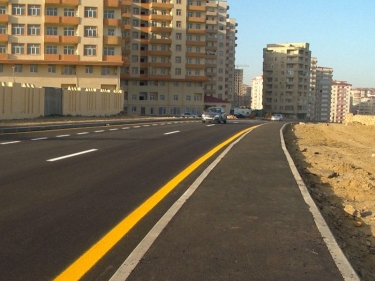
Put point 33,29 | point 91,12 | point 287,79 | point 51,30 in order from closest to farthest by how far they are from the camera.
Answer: point 33,29, point 51,30, point 91,12, point 287,79

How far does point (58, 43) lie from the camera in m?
71.8

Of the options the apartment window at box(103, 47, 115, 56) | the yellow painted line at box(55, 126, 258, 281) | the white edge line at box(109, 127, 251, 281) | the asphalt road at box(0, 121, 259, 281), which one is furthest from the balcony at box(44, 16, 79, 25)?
the white edge line at box(109, 127, 251, 281)

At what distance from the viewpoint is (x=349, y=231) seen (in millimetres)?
6941

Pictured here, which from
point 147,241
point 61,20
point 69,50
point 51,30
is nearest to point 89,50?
point 69,50

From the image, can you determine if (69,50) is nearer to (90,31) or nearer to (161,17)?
(90,31)

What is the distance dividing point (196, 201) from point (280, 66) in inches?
5820

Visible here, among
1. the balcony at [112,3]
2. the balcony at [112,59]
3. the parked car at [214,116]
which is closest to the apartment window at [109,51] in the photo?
the balcony at [112,59]

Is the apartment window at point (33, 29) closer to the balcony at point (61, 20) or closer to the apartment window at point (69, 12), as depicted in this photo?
the balcony at point (61, 20)

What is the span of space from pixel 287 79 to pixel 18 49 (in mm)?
95446

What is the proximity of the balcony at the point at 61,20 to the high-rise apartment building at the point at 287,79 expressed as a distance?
3421 inches

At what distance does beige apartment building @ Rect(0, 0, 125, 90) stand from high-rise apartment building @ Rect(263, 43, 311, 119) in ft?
274

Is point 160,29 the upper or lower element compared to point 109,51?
upper

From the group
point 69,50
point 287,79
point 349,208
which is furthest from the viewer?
point 287,79

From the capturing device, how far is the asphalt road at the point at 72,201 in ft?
16.4
